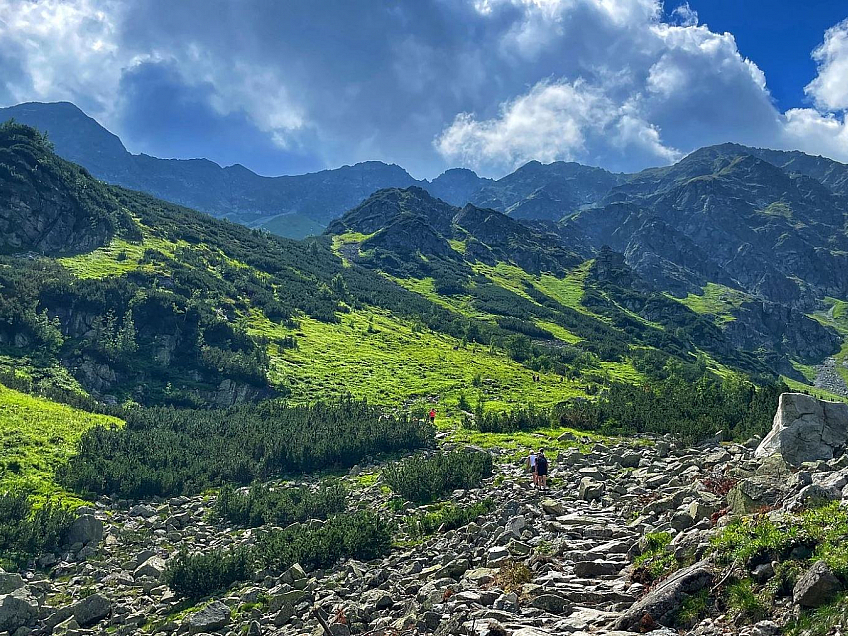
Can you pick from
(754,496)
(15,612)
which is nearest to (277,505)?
(15,612)

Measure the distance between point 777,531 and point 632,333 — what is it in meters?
140

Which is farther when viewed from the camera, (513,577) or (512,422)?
(512,422)

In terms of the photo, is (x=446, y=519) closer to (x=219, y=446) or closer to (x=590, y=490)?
(x=590, y=490)

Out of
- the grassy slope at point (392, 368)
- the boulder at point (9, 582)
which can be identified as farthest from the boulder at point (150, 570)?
the grassy slope at point (392, 368)

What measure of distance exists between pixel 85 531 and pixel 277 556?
9.17m

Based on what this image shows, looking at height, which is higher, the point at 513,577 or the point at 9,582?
the point at 513,577

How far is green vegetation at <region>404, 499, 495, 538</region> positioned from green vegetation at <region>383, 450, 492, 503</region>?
11.1ft

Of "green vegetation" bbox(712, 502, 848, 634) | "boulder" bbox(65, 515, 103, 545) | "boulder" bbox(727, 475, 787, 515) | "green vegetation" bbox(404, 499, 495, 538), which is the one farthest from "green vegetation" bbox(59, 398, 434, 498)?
"green vegetation" bbox(712, 502, 848, 634)

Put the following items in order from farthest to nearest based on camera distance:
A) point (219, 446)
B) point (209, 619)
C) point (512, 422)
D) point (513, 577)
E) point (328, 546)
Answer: point (512, 422), point (219, 446), point (328, 546), point (209, 619), point (513, 577)

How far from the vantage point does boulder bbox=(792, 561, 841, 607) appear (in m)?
7.01

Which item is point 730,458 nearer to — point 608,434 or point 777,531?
point 777,531

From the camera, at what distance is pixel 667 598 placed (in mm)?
8203

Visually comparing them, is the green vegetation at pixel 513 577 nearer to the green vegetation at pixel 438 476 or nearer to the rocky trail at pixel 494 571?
the rocky trail at pixel 494 571

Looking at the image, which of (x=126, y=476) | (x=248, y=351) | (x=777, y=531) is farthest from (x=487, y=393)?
(x=777, y=531)
